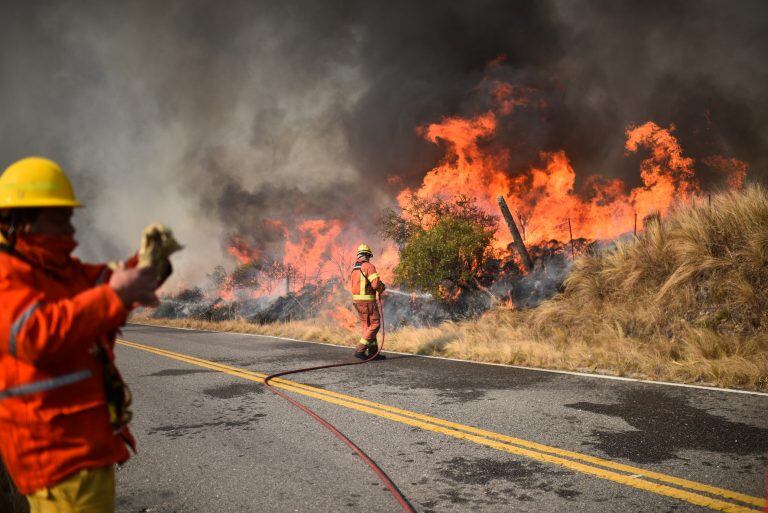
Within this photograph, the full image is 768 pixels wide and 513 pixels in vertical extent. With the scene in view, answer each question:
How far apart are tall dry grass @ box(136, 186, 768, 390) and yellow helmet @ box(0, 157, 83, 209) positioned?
23.6 feet

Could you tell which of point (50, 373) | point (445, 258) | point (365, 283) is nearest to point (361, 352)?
point (365, 283)

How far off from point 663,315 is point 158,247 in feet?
29.9

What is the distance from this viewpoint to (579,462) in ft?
13.1

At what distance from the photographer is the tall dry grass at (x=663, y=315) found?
7508 millimetres

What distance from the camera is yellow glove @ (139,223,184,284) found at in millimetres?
1838

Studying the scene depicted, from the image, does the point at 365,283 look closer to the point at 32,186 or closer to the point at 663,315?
the point at 663,315

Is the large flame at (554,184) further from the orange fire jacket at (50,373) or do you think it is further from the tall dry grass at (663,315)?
the orange fire jacket at (50,373)

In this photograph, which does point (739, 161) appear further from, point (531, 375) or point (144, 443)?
point (144, 443)

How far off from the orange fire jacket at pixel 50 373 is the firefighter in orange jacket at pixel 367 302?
7670 mm

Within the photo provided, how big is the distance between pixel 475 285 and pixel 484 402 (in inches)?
335

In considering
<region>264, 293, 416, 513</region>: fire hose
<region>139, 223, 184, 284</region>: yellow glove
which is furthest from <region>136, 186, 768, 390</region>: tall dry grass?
<region>139, 223, 184, 284</region>: yellow glove

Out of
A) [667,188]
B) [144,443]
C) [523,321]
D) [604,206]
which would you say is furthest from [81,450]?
[667,188]

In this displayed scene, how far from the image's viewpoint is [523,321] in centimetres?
1188

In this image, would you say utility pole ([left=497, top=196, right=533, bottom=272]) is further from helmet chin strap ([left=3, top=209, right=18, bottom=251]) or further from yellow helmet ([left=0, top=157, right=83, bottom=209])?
helmet chin strap ([left=3, top=209, right=18, bottom=251])
